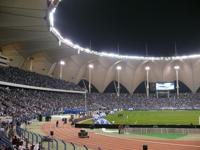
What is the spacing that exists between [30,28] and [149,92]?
243 feet

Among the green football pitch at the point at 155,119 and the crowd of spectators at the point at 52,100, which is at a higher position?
the crowd of spectators at the point at 52,100

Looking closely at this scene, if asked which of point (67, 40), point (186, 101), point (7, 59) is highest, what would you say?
point (67, 40)

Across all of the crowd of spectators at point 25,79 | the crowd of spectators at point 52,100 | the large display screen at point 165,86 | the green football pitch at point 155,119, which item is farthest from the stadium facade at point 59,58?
the green football pitch at point 155,119

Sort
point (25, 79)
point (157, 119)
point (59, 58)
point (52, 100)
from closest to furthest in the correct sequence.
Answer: point (157, 119) → point (25, 79) → point (52, 100) → point (59, 58)

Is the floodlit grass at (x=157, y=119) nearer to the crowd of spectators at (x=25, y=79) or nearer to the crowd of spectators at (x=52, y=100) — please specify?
the crowd of spectators at (x=52, y=100)

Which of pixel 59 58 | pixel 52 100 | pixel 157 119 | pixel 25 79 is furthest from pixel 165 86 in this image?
pixel 25 79

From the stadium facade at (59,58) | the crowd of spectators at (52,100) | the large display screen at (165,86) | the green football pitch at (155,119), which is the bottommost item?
the green football pitch at (155,119)

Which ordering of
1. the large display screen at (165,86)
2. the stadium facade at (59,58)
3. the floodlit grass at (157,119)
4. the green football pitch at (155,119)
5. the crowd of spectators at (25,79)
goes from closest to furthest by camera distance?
the stadium facade at (59,58) < the green football pitch at (155,119) < the floodlit grass at (157,119) < the crowd of spectators at (25,79) < the large display screen at (165,86)

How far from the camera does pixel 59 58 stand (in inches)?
3455

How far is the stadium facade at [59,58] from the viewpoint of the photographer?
43312 mm

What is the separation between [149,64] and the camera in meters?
115

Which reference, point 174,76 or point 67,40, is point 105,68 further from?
point 67,40

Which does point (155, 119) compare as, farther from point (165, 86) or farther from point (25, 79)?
point (165, 86)

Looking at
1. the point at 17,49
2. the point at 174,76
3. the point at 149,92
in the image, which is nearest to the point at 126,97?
the point at 149,92
